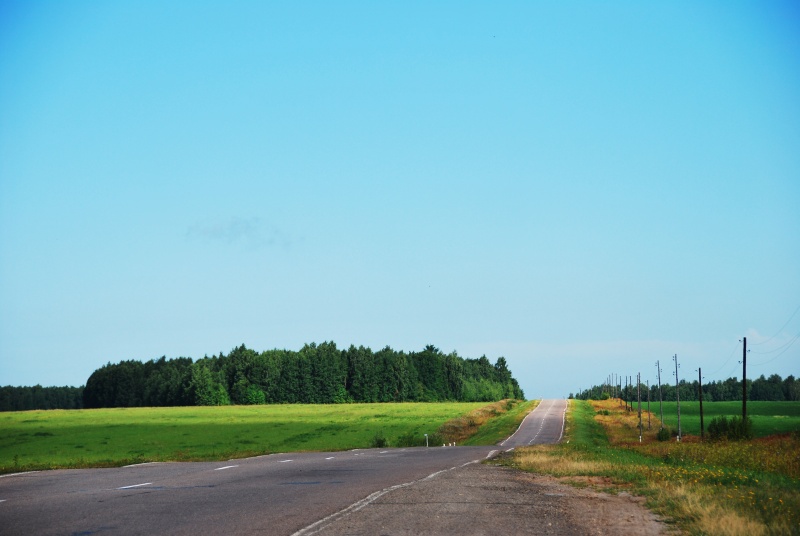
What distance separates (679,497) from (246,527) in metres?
10.1

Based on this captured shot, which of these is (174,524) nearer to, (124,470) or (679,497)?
(679,497)

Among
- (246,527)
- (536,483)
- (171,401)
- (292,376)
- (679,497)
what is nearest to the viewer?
(246,527)

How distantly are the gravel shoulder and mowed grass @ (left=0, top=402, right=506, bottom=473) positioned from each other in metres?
20.7

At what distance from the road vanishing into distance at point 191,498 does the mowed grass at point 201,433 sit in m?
13.8

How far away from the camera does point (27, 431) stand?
259 feet

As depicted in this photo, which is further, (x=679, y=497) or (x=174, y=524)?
(x=679, y=497)

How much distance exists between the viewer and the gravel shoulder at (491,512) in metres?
13.5

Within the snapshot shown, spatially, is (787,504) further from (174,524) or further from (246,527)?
(174,524)

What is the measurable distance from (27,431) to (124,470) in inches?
2404

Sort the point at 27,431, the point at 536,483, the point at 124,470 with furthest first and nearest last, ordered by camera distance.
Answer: the point at 27,431
the point at 124,470
the point at 536,483

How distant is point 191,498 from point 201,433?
208ft

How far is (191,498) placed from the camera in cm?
1730

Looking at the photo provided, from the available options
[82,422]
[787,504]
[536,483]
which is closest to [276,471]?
[536,483]

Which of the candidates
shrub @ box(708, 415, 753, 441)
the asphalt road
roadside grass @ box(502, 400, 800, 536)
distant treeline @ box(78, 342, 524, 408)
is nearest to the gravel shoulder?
roadside grass @ box(502, 400, 800, 536)
